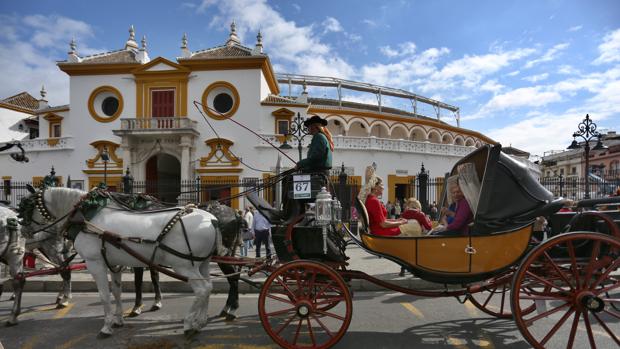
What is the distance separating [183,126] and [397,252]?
17810 mm

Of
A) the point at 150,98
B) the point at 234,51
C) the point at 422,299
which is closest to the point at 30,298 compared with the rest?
the point at 422,299

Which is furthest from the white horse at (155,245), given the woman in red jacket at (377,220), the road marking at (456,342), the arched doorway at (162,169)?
the arched doorway at (162,169)

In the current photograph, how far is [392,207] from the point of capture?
14328 mm

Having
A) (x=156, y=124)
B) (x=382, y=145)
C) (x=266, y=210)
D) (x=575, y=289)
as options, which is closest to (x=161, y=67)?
(x=156, y=124)

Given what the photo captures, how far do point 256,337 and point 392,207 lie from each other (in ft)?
36.7

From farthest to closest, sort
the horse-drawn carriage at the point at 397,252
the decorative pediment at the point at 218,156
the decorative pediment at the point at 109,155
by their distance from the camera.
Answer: the decorative pediment at the point at 109,155 < the decorative pediment at the point at 218,156 < the horse-drawn carriage at the point at 397,252

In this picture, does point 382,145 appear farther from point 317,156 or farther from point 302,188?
point 302,188

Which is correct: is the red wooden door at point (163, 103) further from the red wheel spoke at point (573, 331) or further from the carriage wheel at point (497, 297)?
the red wheel spoke at point (573, 331)

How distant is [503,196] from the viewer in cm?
350

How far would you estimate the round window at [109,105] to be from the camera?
21.0 metres

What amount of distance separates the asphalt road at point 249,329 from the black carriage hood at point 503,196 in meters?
1.25

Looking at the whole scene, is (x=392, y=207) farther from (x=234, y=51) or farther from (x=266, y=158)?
(x=234, y=51)

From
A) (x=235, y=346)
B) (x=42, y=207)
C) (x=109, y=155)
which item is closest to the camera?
(x=235, y=346)

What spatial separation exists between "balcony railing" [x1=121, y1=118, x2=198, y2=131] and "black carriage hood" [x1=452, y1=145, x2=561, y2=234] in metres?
17.9
